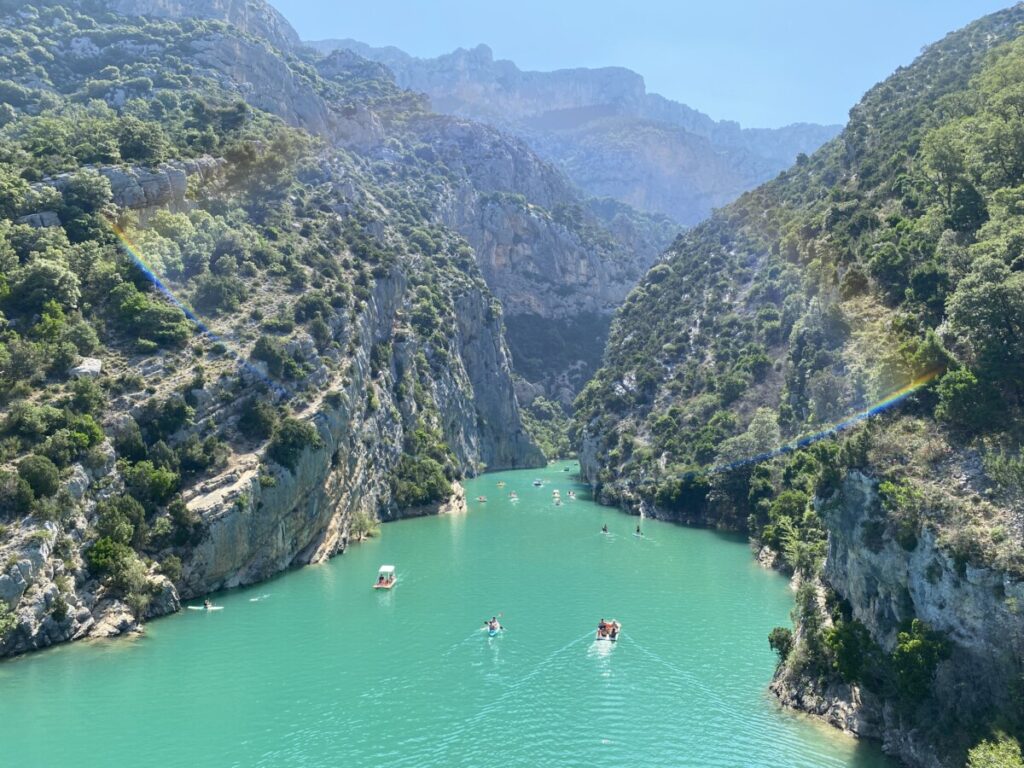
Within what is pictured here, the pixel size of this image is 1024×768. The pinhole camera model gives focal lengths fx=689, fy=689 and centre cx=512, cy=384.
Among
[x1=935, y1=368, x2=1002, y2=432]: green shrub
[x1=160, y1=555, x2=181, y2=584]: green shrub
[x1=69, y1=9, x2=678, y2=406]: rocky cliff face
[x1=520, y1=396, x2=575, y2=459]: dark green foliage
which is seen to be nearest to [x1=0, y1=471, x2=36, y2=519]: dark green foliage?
[x1=160, y1=555, x2=181, y2=584]: green shrub

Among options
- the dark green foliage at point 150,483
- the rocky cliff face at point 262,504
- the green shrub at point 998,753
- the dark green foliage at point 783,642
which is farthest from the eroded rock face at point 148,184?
the green shrub at point 998,753

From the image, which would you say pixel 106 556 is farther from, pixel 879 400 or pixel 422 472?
pixel 422 472

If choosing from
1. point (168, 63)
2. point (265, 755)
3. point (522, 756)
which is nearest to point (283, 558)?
point (265, 755)

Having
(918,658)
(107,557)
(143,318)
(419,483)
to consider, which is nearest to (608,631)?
(918,658)

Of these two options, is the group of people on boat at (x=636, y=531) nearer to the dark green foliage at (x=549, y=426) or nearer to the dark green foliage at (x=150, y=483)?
the dark green foliage at (x=150, y=483)

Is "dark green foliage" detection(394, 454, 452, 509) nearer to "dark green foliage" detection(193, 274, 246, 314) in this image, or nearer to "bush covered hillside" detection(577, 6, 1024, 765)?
"bush covered hillside" detection(577, 6, 1024, 765)

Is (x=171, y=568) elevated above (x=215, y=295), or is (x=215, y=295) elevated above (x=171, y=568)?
(x=215, y=295)
